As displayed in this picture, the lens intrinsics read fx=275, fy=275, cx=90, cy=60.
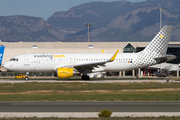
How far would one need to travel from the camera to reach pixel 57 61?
42.6 m

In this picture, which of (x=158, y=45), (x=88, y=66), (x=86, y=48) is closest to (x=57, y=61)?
(x=88, y=66)

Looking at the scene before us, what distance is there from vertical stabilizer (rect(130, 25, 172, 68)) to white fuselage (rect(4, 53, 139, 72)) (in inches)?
38.5

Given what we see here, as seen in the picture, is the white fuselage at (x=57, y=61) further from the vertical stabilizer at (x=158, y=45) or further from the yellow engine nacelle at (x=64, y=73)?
the yellow engine nacelle at (x=64, y=73)

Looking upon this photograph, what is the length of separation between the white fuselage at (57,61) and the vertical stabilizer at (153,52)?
98 centimetres

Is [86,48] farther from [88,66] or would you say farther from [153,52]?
[88,66]

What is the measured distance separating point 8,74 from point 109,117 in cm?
6051

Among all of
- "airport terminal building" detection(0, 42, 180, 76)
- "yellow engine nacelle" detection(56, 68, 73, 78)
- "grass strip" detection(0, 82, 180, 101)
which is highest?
"airport terminal building" detection(0, 42, 180, 76)

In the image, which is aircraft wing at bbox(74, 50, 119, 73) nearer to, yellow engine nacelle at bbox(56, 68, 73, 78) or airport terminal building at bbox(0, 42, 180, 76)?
yellow engine nacelle at bbox(56, 68, 73, 78)

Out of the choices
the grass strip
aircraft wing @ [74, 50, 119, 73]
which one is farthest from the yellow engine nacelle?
the grass strip

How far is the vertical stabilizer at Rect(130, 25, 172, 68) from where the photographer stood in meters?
43.5

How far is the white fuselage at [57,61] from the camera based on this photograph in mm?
42562

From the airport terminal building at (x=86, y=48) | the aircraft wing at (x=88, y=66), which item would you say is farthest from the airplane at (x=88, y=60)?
the airport terminal building at (x=86, y=48)

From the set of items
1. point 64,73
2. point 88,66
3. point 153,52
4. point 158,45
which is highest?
point 158,45

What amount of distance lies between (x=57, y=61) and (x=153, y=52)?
1526 centimetres
